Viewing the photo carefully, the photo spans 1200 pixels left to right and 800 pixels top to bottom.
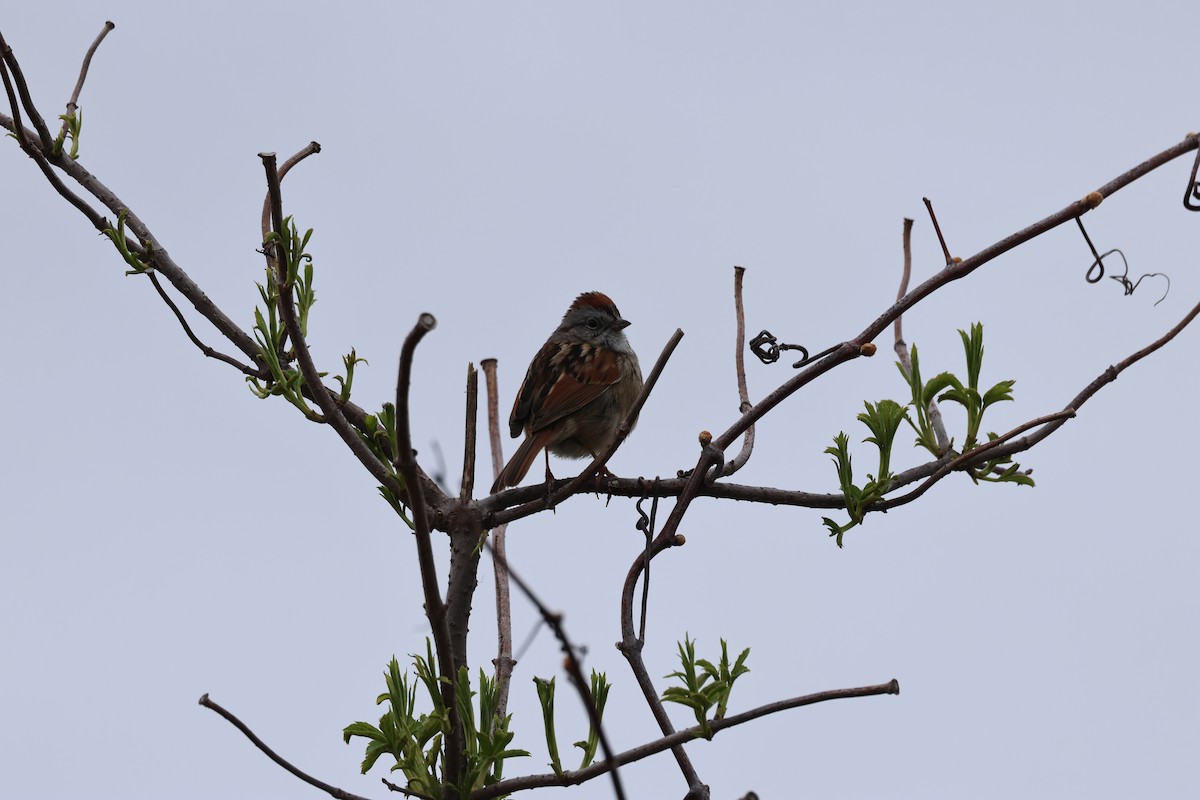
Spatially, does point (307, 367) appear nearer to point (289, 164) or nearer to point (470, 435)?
point (470, 435)

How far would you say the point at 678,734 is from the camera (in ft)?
6.81

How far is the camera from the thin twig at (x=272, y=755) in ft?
7.19

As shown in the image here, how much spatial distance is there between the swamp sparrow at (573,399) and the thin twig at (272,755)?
2.39 metres

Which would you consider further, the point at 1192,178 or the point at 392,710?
the point at 1192,178

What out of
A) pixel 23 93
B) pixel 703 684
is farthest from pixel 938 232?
pixel 23 93

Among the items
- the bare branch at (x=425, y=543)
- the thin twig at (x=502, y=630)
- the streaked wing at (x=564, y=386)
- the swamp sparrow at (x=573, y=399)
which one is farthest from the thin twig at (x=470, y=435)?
the streaked wing at (x=564, y=386)

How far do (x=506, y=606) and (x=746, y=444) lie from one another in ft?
2.45

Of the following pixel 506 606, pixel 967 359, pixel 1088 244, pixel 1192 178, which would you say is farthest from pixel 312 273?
pixel 1192 178

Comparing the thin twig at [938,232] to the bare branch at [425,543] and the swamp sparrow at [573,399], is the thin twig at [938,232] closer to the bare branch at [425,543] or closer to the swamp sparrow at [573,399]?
the bare branch at [425,543]

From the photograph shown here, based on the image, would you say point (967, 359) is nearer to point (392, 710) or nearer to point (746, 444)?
point (746, 444)

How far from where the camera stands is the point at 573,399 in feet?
17.1

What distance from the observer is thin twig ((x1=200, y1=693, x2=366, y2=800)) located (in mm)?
2191

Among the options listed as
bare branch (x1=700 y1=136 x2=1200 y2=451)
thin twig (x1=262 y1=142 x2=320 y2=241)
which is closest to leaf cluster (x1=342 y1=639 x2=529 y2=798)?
bare branch (x1=700 y1=136 x2=1200 y2=451)

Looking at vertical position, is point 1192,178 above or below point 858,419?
above
